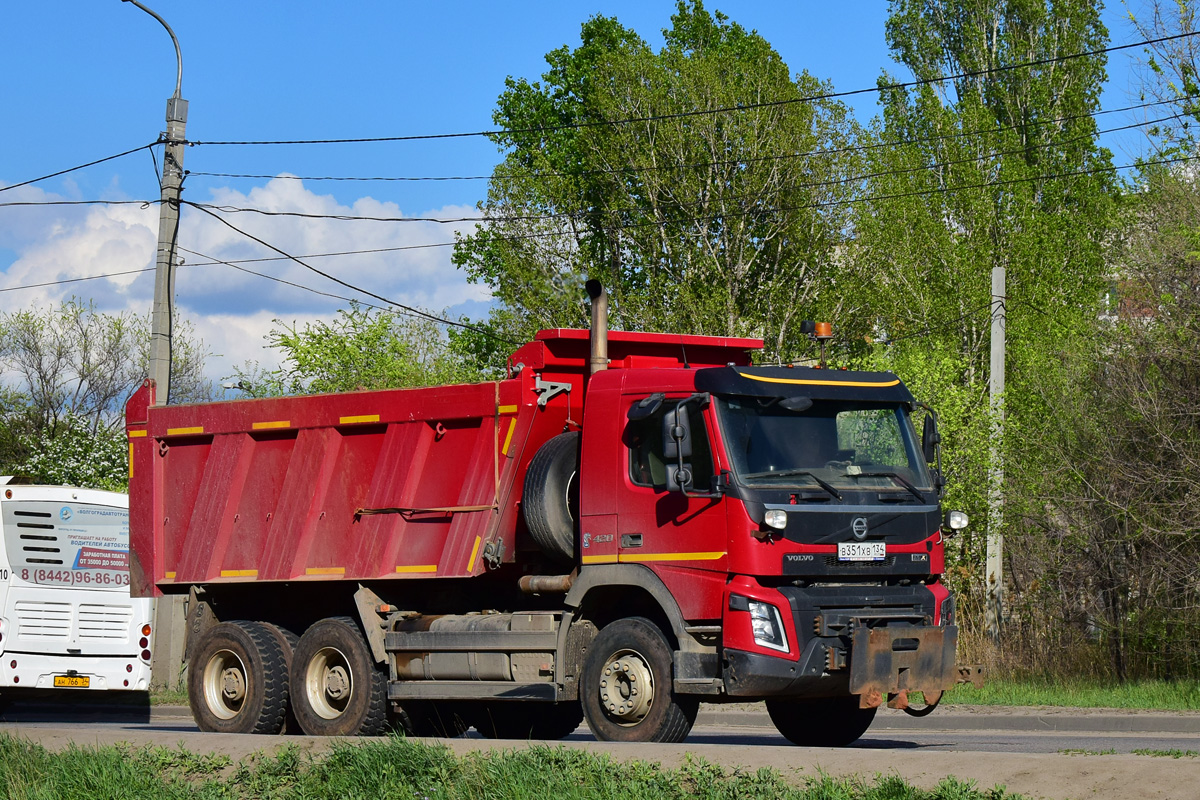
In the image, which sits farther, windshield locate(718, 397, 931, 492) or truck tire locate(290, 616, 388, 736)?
truck tire locate(290, 616, 388, 736)

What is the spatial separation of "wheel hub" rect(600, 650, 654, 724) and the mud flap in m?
1.48

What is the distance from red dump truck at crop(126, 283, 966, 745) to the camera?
31.2 ft

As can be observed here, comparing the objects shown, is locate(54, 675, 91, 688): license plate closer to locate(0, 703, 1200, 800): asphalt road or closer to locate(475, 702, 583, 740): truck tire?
locate(0, 703, 1200, 800): asphalt road

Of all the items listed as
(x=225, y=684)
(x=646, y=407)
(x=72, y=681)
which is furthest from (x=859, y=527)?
(x=72, y=681)

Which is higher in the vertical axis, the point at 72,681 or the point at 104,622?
the point at 104,622

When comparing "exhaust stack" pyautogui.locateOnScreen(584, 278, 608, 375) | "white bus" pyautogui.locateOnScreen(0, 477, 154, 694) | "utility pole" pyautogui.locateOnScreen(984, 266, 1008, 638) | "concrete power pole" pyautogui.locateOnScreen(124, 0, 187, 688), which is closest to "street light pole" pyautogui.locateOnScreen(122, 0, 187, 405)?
"concrete power pole" pyautogui.locateOnScreen(124, 0, 187, 688)

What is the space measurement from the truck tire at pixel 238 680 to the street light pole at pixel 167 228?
6.82 m

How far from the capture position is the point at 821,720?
1110 centimetres

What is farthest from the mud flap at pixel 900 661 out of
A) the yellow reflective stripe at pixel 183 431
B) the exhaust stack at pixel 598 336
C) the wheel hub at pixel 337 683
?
the yellow reflective stripe at pixel 183 431

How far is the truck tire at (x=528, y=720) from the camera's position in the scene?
12.5 metres

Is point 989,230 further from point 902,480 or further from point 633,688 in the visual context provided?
point 633,688

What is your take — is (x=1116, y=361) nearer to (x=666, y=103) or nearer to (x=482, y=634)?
(x=482, y=634)

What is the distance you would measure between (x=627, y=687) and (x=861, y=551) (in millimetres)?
1924

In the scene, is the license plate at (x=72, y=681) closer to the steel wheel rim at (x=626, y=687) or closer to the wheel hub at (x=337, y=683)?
the wheel hub at (x=337, y=683)
